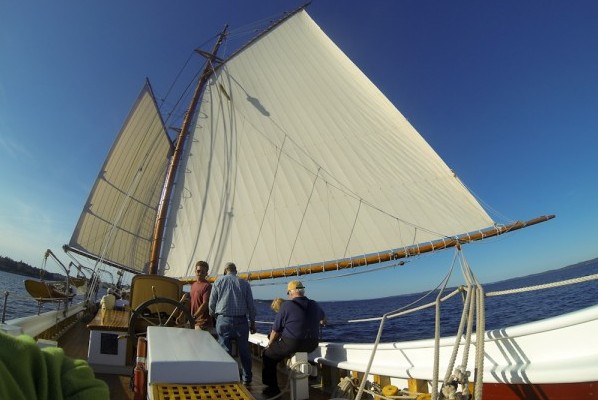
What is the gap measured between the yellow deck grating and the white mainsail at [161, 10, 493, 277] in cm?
752

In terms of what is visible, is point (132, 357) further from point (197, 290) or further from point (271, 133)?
point (271, 133)

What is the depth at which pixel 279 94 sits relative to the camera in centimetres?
1343

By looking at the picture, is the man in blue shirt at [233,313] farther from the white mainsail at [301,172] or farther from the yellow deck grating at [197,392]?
the white mainsail at [301,172]

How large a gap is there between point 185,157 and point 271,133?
4508mm

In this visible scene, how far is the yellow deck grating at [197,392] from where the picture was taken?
1769 millimetres

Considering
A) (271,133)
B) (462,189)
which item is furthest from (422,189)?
(271,133)

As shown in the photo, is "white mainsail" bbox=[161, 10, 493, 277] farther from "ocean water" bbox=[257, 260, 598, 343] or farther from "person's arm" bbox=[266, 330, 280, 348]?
"person's arm" bbox=[266, 330, 280, 348]

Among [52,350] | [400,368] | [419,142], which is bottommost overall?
[400,368]

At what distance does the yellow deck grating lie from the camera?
1.77 metres

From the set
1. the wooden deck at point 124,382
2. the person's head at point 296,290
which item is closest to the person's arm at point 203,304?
Result: the wooden deck at point 124,382

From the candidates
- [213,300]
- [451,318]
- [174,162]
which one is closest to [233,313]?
[213,300]

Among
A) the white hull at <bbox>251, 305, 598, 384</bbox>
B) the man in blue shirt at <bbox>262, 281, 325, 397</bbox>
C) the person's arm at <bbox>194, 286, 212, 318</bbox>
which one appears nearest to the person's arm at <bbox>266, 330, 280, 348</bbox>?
the man in blue shirt at <bbox>262, 281, 325, 397</bbox>

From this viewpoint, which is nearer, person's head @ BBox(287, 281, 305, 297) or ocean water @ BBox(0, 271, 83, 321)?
person's head @ BBox(287, 281, 305, 297)

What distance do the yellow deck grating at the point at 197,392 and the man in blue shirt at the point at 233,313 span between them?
254 cm
